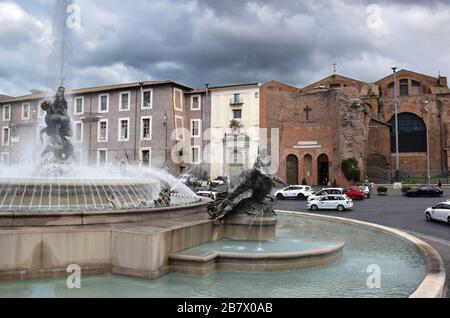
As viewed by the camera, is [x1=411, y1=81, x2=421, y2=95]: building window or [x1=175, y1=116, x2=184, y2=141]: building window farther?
[x1=411, y1=81, x2=421, y2=95]: building window

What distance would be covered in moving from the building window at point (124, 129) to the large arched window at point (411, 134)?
37691 millimetres

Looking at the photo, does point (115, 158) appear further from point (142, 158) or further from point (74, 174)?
point (74, 174)


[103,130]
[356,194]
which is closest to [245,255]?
[356,194]

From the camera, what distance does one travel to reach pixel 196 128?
50156mm

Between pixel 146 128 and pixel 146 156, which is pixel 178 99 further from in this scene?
pixel 146 156

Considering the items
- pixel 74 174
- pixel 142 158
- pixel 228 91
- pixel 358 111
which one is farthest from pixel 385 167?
pixel 74 174

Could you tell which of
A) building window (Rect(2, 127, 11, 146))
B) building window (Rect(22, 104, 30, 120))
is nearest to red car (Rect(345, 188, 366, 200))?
building window (Rect(22, 104, 30, 120))

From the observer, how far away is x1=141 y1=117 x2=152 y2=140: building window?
48.3m

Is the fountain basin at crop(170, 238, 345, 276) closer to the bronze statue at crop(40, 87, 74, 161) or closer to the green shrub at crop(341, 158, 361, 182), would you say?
the bronze statue at crop(40, 87, 74, 161)

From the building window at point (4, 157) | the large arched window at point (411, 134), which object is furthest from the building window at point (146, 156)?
the large arched window at point (411, 134)

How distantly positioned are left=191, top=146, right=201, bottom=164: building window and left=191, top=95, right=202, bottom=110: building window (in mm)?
5114

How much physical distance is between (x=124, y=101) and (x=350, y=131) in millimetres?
28423

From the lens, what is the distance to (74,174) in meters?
13.3
